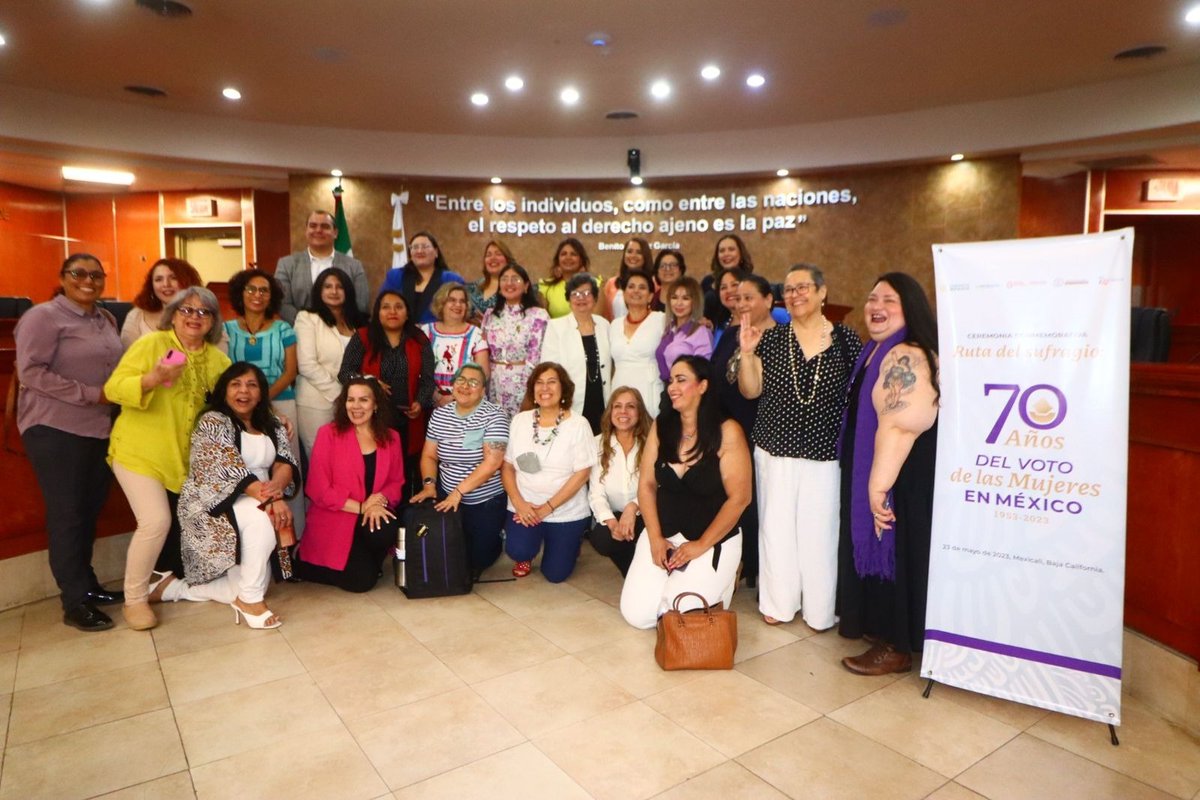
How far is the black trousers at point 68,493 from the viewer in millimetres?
3318

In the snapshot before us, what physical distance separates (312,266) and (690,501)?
343 cm

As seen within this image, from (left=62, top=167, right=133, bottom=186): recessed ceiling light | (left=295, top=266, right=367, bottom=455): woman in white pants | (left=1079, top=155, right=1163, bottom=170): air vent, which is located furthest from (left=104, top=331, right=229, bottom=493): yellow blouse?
(left=1079, top=155, right=1163, bottom=170): air vent

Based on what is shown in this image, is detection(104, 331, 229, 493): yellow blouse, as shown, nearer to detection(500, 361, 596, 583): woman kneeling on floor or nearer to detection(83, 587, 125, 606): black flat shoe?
detection(83, 587, 125, 606): black flat shoe

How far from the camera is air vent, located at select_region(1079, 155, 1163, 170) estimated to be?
8.12 meters

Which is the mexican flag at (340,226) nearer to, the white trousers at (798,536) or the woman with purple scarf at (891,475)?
the white trousers at (798,536)

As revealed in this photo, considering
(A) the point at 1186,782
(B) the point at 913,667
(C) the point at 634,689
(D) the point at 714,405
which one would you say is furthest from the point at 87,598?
(A) the point at 1186,782

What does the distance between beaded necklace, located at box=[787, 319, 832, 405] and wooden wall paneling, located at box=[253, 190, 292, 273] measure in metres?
10.1

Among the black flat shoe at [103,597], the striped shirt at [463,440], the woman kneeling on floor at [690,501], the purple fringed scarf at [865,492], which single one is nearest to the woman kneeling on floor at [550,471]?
the striped shirt at [463,440]

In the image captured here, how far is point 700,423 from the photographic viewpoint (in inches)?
133

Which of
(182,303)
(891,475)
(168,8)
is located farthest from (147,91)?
(891,475)

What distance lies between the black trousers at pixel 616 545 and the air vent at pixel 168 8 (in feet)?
16.5

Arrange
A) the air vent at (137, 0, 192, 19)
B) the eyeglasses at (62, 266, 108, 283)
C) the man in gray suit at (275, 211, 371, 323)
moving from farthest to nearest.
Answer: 1. the air vent at (137, 0, 192, 19)
2. the man in gray suit at (275, 211, 371, 323)
3. the eyeglasses at (62, 266, 108, 283)

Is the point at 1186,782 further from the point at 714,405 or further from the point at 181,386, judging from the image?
the point at 181,386

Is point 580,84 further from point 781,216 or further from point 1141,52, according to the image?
point 1141,52
